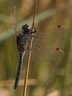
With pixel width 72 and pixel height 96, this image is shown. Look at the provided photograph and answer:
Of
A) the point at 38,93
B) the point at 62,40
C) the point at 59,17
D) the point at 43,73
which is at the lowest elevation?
the point at 38,93

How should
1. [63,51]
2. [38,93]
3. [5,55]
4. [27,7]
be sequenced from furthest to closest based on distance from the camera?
[27,7], [5,55], [38,93], [63,51]

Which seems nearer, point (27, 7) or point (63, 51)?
point (63, 51)

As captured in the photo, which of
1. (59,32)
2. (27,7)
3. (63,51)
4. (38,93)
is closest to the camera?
(59,32)

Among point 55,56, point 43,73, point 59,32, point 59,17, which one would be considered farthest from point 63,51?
point 59,17

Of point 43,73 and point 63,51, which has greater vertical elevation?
point 63,51

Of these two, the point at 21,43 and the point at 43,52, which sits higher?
the point at 21,43

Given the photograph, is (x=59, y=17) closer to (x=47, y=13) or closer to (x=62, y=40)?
(x=47, y=13)

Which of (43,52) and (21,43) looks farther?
(43,52)
